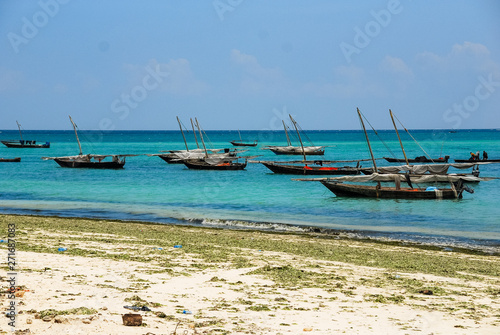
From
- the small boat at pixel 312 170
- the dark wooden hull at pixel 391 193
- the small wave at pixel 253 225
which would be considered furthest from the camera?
the small boat at pixel 312 170

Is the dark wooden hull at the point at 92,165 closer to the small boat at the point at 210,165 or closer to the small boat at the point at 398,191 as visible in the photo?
the small boat at the point at 210,165

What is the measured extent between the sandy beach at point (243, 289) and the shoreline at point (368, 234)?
8.41ft

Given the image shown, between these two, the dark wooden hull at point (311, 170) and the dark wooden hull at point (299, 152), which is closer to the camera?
the dark wooden hull at point (311, 170)

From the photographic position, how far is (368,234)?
20.2 m

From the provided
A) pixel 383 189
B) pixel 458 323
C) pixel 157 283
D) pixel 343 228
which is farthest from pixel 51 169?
pixel 458 323

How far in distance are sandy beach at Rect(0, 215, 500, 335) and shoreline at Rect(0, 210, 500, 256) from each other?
2563mm

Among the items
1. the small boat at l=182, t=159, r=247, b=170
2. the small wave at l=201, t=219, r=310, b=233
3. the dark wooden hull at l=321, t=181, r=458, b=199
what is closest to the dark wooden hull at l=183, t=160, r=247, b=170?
the small boat at l=182, t=159, r=247, b=170

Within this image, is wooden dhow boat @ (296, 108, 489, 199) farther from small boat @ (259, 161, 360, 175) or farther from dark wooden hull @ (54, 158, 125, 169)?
dark wooden hull @ (54, 158, 125, 169)

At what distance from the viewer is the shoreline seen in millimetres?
17658

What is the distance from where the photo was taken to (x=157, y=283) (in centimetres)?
925

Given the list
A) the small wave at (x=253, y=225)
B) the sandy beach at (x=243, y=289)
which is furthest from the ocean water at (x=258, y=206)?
the sandy beach at (x=243, y=289)

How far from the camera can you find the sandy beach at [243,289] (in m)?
7.16

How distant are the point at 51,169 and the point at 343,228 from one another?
43.0 meters

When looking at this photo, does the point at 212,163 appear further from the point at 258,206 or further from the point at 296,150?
the point at 296,150
